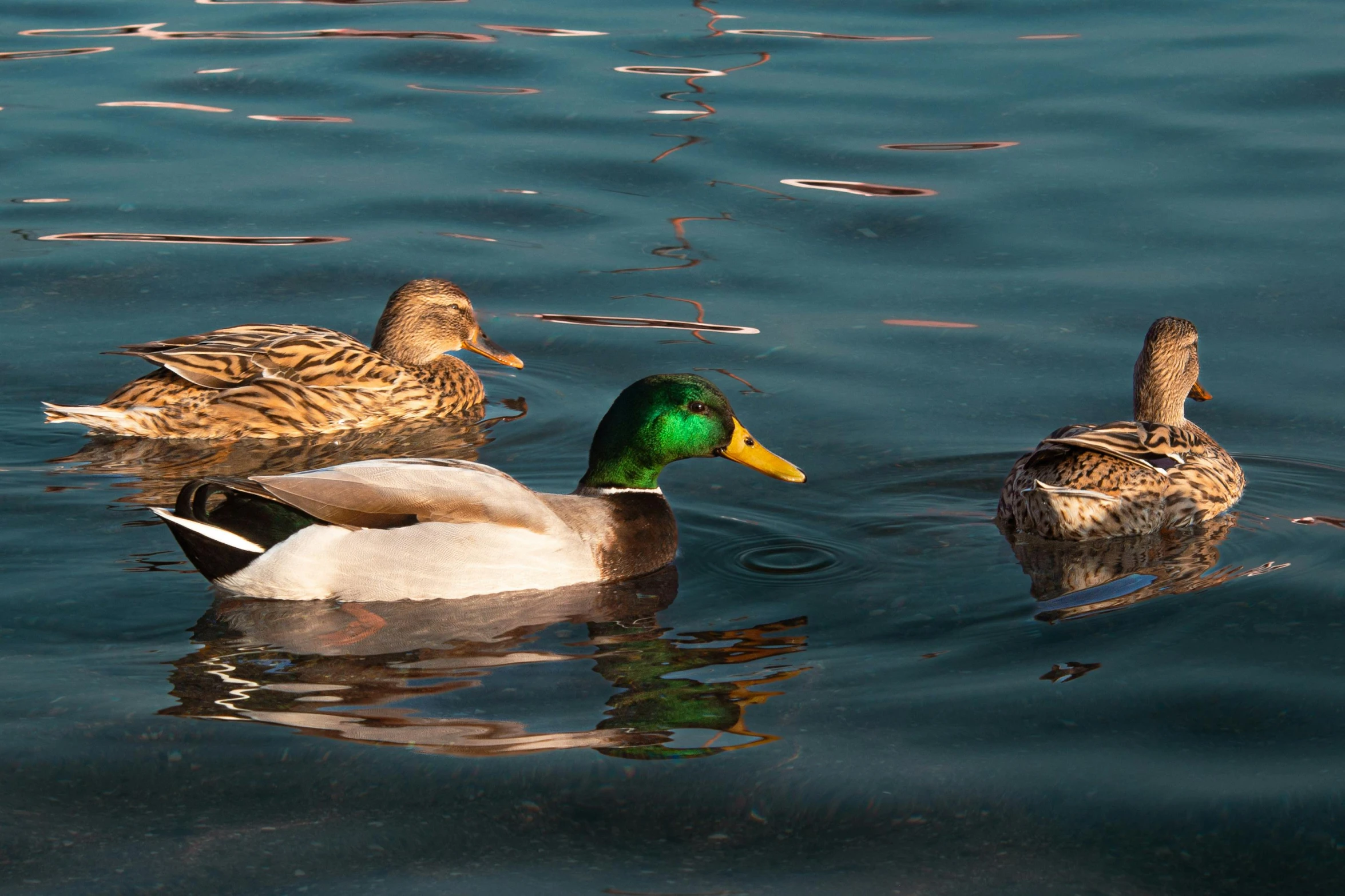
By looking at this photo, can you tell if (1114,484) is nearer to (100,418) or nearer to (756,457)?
(756,457)

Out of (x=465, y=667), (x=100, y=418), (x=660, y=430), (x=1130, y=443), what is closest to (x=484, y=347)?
(x=100, y=418)

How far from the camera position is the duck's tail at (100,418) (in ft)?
26.3

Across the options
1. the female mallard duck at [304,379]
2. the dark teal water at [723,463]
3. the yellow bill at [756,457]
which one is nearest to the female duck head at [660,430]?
the yellow bill at [756,457]

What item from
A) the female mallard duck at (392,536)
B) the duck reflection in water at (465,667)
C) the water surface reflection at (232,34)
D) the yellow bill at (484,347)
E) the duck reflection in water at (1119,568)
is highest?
the water surface reflection at (232,34)

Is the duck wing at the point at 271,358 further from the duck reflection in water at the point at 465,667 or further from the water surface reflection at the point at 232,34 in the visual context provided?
the water surface reflection at the point at 232,34

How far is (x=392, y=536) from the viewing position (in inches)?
253

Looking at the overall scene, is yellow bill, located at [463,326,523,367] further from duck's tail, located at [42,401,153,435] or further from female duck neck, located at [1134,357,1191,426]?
female duck neck, located at [1134,357,1191,426]

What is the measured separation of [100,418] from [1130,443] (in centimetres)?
437

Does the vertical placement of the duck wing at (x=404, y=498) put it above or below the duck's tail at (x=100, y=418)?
above

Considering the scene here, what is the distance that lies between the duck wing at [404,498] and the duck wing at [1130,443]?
198 centimetres

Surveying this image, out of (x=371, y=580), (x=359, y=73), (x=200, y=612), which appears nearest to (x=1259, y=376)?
(x=371, y=580)

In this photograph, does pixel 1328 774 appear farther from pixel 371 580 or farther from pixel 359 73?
pixel 359 73

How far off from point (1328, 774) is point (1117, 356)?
4215mm

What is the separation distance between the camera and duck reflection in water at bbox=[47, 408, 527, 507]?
784 centimetres
